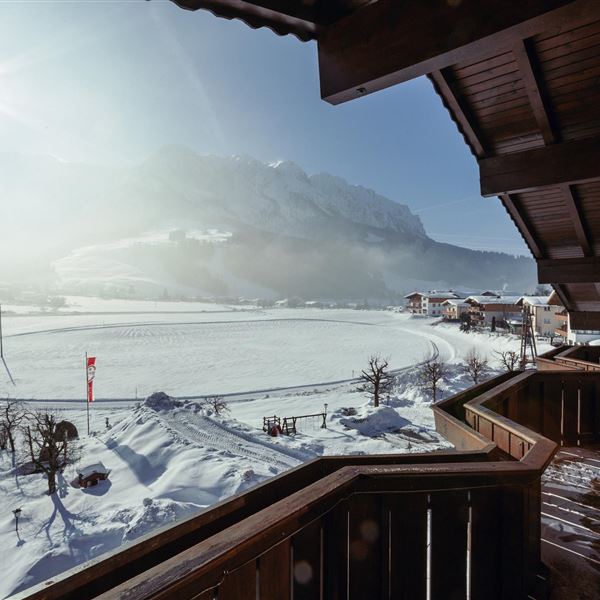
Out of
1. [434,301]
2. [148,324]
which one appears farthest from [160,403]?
[434,301]

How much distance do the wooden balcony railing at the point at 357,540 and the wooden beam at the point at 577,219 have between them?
407cm

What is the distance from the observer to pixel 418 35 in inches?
82.9

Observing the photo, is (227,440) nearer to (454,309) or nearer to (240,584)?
(240,584)

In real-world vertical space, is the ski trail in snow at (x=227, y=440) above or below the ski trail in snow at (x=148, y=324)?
below

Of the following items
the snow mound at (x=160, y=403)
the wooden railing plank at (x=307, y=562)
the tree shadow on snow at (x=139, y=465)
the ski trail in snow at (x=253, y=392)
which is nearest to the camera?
the wooden railing plank at (x=307, y=562)

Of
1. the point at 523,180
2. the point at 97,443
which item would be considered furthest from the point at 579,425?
the point at 97,443

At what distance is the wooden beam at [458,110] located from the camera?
3.72m

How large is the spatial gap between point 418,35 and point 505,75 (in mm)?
2052

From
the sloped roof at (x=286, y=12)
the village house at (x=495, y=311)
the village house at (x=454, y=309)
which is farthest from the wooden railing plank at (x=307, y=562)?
the village house at (x=454, y=309)

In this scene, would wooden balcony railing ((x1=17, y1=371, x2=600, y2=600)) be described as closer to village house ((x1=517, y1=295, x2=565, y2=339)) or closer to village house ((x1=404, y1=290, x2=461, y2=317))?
village house ((x1=517, y1=295, x2=565, y2=339))

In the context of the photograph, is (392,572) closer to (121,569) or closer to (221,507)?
(221,507)

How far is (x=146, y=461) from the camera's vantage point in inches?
635

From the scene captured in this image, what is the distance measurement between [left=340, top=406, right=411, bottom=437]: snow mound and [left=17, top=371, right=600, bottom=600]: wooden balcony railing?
16.9m

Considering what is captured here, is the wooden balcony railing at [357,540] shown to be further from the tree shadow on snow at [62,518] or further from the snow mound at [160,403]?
the snow mound at [160,403]
